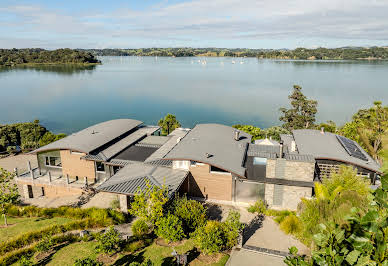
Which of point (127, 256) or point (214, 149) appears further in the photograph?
point (214, 149)

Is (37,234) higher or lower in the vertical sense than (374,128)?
lower

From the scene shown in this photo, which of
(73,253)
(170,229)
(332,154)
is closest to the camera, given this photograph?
(73,253)

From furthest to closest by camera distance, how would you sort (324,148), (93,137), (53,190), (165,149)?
(93,137), (165,149), (53,190), (324,148)

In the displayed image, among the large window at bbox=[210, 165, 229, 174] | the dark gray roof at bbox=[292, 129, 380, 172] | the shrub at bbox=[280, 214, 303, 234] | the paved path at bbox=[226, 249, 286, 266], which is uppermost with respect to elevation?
the dark gray roof at bbox=[292, 129, 380, 172]

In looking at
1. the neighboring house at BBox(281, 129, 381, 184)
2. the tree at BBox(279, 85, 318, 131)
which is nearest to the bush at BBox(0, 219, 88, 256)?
the neighboring house at BBox(281, 129, 381, 184)

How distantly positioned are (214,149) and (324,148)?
10.1m

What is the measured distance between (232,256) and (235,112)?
56.4 m

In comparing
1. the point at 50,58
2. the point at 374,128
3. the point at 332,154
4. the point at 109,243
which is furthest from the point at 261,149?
the point at 50,58

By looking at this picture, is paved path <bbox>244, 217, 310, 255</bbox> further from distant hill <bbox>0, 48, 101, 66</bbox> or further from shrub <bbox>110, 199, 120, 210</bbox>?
distant hill <bbox>0, 48, 101, 66</bbox>

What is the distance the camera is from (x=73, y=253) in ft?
50.6

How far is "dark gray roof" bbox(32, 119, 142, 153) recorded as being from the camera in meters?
25.8

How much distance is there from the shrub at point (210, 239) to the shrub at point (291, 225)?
508cm

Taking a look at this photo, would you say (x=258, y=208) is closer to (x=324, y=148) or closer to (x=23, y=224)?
(x=324, y=148)

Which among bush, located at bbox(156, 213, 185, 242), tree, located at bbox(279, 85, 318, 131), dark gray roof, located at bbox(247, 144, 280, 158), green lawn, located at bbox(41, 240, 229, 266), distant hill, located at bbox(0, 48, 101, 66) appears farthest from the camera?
distant hill, located at bbox(0, 48, 101, 66)
